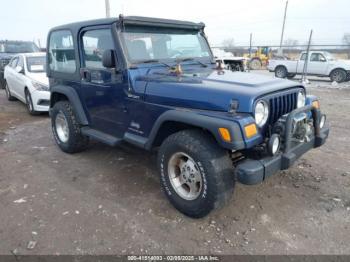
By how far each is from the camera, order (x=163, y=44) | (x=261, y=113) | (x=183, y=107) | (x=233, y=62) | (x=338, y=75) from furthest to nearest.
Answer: (x=338, y=75), (x=233, y=62), (x=163, y=44), (x=183, y=107), (x=261, y=113)

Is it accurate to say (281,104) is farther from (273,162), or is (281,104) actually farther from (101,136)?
(101,136)

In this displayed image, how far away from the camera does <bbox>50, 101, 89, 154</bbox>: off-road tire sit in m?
4.65

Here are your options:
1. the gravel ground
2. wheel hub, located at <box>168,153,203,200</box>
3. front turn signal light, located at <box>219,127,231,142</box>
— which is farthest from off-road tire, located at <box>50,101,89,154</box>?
front turn signal light, located at <box>219,127,231,142</box>

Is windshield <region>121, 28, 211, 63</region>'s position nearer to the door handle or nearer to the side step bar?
the door handle

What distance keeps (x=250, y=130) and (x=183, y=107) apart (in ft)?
2.43

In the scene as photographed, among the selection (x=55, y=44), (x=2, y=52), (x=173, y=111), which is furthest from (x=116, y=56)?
(x=2, y=52)

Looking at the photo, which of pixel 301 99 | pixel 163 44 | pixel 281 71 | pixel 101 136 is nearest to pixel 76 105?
pixel 101 136

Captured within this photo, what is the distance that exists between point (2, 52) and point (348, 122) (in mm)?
14720

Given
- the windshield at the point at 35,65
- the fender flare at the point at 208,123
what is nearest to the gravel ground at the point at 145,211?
the fender flare at the point at 208,123

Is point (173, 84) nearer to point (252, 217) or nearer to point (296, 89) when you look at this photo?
point (296, 89)

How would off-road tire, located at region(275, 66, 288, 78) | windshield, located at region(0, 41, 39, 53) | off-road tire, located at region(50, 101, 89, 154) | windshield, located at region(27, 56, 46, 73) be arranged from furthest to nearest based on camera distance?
off-road tire, located at region(275, 66, 288, 78) < windshield, located at region(0, 41, 39, 53) < windshield, located at region(27, 56, 46, 73) < off-road tire, located at region(50, 101, 89, 154)

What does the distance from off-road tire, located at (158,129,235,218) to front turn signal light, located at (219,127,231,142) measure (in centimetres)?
26

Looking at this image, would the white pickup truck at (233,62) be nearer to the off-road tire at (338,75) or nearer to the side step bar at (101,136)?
the side step bar at (101,136)

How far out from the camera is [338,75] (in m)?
15.5
